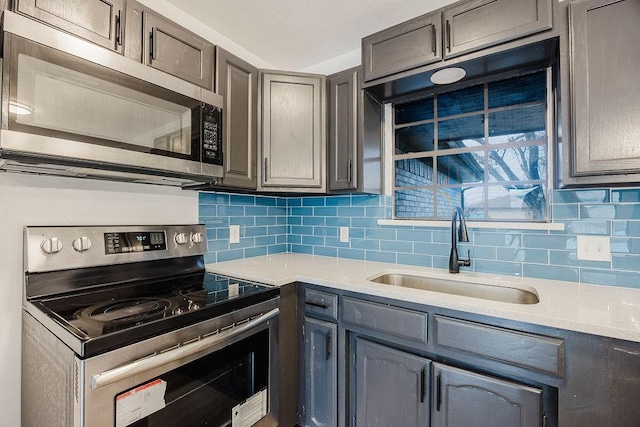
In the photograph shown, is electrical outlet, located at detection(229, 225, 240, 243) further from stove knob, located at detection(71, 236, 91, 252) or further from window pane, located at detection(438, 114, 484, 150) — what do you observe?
window pane, located at detection(438, 114, 484, 150)

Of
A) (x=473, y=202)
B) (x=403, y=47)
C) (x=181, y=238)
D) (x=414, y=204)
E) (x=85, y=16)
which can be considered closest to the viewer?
(x=85, y=16)

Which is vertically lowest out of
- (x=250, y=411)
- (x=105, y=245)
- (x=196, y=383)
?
(x=250, y=411)

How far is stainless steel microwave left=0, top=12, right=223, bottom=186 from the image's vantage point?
979 millimetres

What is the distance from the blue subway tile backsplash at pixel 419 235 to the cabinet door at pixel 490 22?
2.54 feet

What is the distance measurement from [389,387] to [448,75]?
1571 millimetres

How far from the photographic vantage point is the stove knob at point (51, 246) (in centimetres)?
128

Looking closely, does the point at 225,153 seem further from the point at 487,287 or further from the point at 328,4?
the point at 487,287

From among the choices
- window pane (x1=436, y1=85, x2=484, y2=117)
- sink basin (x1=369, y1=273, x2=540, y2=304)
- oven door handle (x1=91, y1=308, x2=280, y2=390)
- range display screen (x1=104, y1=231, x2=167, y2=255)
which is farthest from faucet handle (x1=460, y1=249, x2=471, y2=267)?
range display screen (x1=104, y1=231, x2=167, y2=255)

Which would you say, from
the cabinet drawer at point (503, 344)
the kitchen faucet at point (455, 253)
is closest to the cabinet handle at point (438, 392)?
the cabinet drawer at point (503, 344)

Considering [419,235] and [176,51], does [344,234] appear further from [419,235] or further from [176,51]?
[176,51]

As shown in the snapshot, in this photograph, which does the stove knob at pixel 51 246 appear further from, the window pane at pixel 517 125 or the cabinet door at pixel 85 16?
the window pane at pixel 517 125

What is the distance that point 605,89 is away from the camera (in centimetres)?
119

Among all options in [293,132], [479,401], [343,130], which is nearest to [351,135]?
[343,130]

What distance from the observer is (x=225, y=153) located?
169 cm
